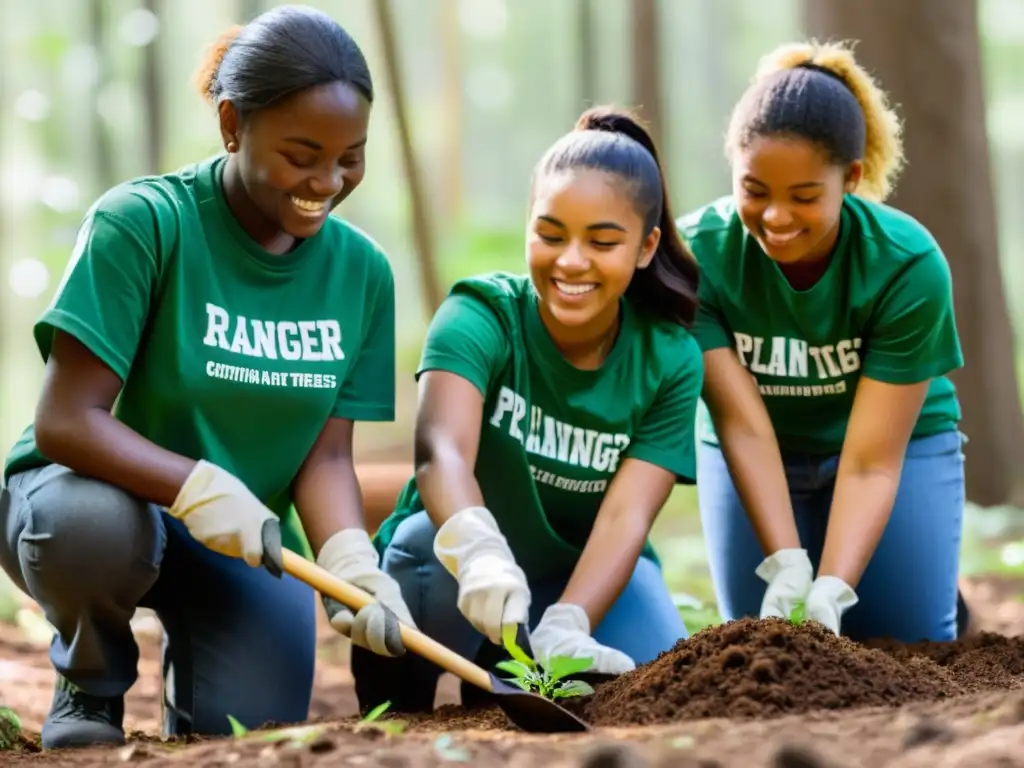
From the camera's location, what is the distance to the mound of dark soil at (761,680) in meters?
2.13

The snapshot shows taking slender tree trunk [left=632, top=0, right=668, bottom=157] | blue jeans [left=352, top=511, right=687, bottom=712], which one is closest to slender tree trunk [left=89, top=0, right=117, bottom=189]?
slender tree trunk [left=632, top=0, right=668, bottom=157]

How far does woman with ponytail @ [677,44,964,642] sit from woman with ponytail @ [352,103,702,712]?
0.19 meters

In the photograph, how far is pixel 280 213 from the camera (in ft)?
8.41

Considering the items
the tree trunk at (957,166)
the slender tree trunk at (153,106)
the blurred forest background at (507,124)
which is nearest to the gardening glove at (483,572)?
the blurred forest background at (507,124)

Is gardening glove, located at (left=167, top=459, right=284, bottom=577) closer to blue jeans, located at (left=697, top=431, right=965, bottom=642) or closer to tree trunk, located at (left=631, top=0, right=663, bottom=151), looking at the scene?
blue jeans, located at (left=697, top=431, right=965, bottom=642)

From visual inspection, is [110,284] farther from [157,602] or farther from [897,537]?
[897,537]

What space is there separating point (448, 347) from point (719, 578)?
1250mm

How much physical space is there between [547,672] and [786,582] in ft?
2.71

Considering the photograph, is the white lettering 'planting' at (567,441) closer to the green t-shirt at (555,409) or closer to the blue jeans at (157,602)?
the green t-shirt at (555,409)

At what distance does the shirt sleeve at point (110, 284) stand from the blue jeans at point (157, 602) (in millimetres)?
279

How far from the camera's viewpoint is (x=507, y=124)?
1451 inches

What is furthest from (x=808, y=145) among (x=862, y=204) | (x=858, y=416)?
(x=858, y=416)

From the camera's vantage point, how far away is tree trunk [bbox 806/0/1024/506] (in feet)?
17.5

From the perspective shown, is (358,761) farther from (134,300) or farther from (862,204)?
(862,204)
